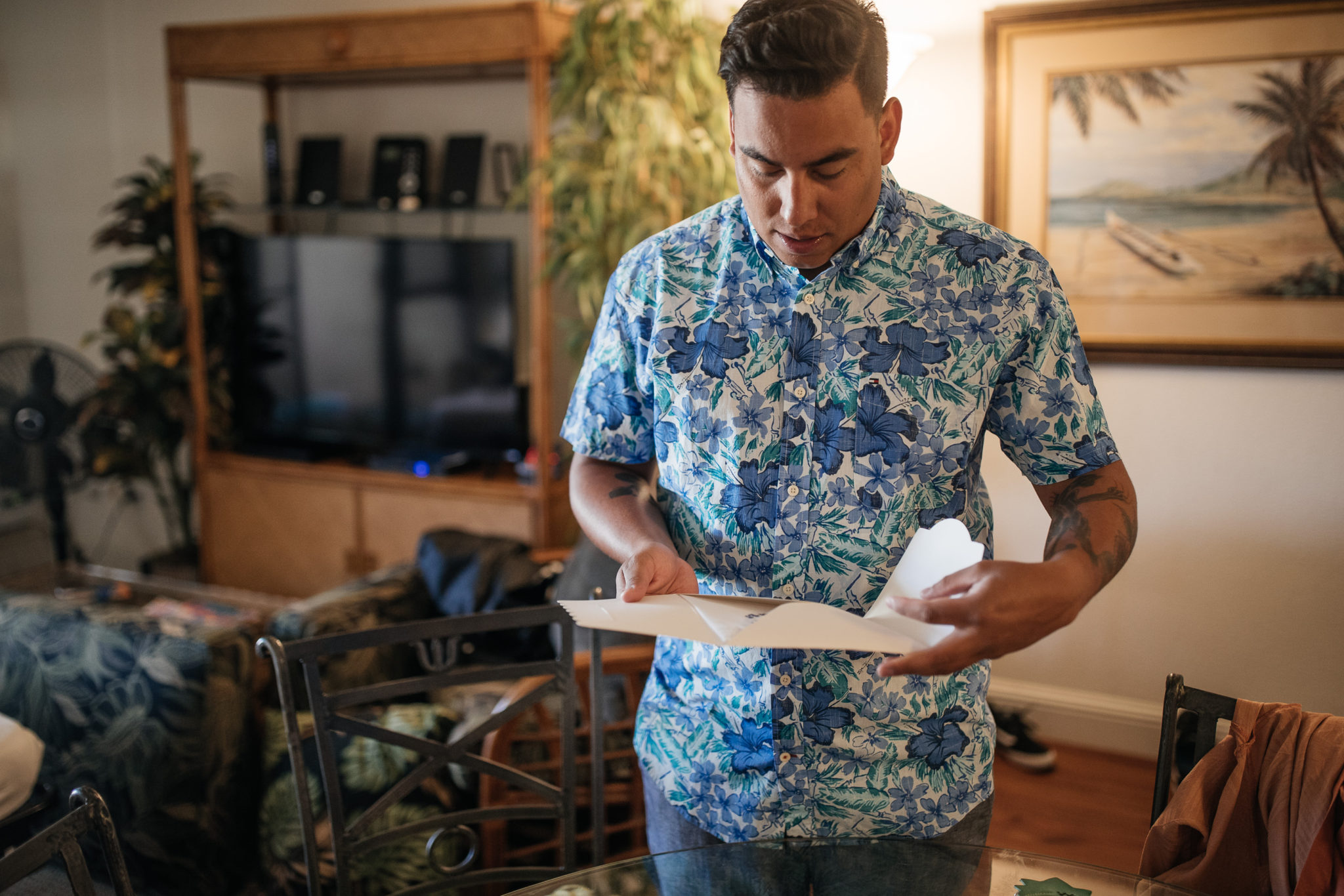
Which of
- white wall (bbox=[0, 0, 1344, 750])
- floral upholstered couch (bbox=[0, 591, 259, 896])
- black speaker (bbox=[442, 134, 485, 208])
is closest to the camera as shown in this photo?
floral upholstered couch (bbox=[0, 591, 259, 896])

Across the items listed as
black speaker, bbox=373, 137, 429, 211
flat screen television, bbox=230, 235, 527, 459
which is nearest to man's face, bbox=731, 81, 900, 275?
flat screen television, bbox=230, 235, 527, 459

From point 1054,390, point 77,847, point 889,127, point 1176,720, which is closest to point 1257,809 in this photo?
point 1176,720

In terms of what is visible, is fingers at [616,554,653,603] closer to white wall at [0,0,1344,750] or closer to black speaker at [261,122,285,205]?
white wall at [0,0,1344,750]

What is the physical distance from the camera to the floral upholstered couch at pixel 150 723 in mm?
1776

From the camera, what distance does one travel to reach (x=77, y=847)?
0.91m

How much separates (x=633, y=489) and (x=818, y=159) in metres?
0.41

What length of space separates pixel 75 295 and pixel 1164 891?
15.6ft

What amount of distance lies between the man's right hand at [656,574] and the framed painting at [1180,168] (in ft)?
6.43

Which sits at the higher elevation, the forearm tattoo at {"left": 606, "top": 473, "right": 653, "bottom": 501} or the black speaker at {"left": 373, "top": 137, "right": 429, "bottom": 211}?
the black speaker at {"left": 373, "top": 137, "right": 429, "bottom": 211}

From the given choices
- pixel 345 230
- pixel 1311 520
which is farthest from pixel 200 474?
pixel 1311 520

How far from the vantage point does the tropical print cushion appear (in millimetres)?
1831

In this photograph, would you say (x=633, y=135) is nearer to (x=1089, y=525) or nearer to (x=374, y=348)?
(x=374, y=348)

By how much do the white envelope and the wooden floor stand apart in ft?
5.35

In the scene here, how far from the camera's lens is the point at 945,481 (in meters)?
1.04
